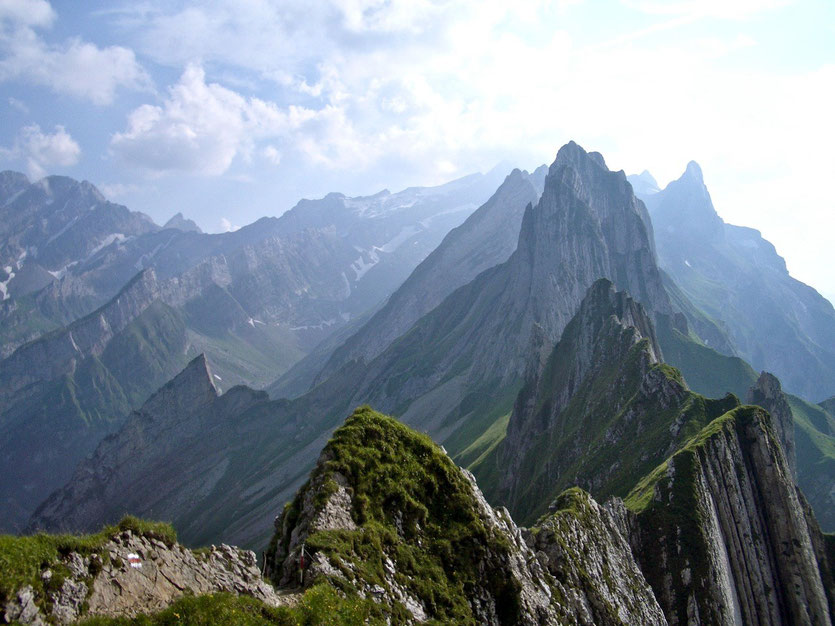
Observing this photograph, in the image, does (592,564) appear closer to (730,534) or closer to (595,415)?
(730,534)

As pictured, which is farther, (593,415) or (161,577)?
(593,415)

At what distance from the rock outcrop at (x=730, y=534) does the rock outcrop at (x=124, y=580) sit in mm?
39595

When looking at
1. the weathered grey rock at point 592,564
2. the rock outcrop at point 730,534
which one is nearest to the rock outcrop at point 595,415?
the rock outcrop at point 730,534

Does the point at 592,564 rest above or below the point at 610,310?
below

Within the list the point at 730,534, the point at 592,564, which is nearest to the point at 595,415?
the point at 730,534

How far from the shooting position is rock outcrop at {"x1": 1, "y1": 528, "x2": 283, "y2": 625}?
14.9 m

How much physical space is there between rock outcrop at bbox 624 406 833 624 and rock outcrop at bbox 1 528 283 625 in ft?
130

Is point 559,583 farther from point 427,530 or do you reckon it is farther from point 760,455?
point 760,455

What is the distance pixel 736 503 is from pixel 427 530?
4238 centimetres

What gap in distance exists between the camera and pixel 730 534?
180ft

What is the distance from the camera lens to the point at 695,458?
5403 cm

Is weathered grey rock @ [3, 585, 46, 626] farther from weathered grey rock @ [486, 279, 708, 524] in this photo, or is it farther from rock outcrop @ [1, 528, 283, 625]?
weathered grey rock @ [486, 279, 708, 524]

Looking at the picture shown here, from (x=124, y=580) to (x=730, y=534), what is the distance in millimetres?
54419

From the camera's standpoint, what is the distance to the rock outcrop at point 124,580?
14867 mm
